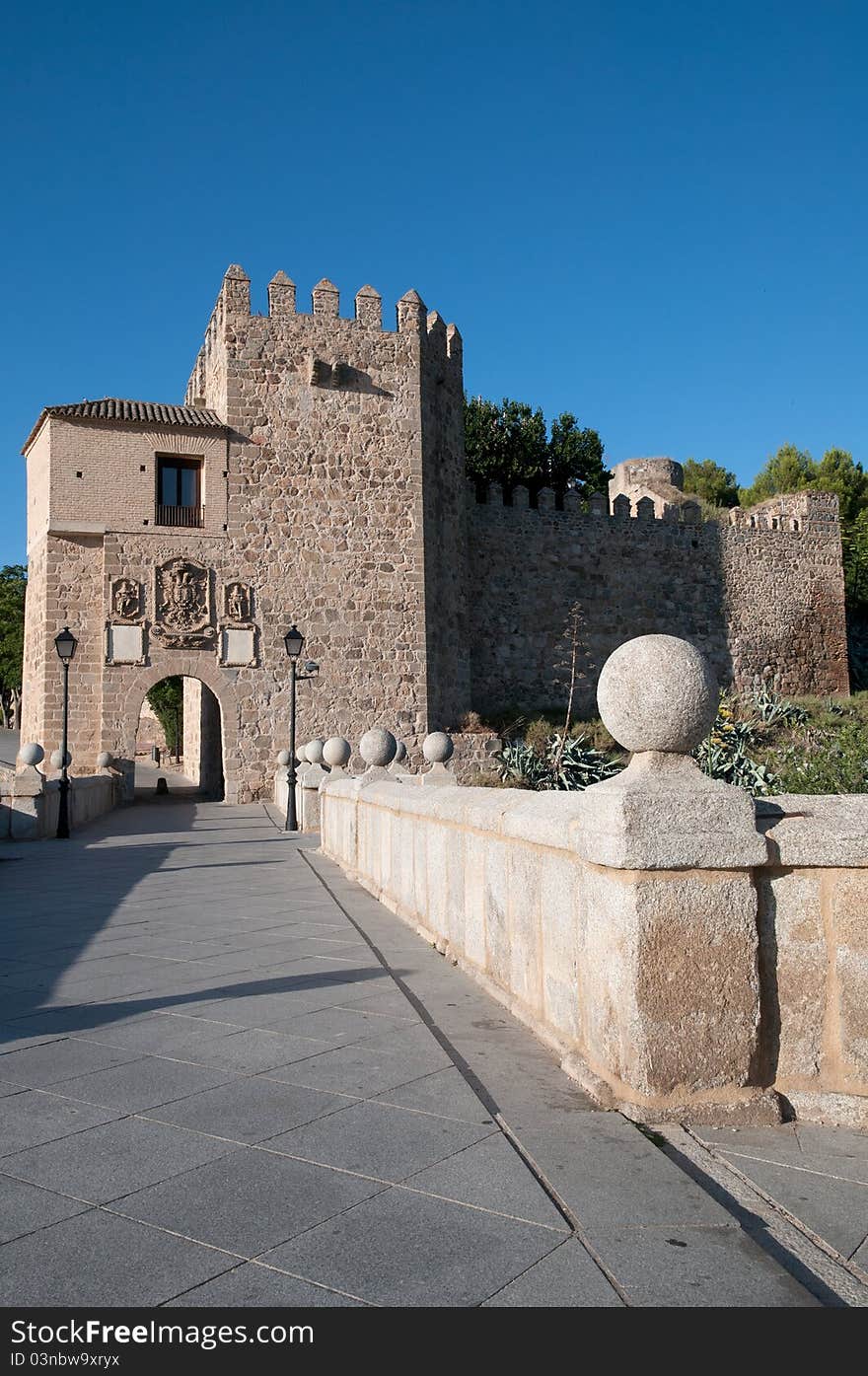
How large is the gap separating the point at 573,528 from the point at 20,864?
20557 mm

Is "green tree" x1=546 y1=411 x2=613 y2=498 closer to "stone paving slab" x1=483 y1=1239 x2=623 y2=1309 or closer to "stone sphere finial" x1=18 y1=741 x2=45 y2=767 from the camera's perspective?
"stone sphere finial" x1=18 y1=741 x2=45 y2=767

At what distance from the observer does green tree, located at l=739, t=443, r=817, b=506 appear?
48.6m

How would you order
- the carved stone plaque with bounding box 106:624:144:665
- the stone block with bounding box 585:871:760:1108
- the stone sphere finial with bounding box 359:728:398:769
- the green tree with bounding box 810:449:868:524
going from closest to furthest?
1. the stone block with bounding box 585:871:760:1108
2. the stone sphere finial with bounding box 359:728:398:769
3. the carved stone plaque with bounding box 106:624:144:665
4. the green tree with bounding box 810:449:868:524

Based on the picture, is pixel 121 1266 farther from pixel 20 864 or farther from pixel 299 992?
pixel 20 864

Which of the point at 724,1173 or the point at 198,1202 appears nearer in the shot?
the point at 198,1202

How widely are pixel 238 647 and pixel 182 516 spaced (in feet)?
9.53

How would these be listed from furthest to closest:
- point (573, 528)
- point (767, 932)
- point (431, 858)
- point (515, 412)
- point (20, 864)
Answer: point (515, 412), point (573, 528), point (20, 864), point (431, 858), point (767, 932)

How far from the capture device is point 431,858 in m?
6.04

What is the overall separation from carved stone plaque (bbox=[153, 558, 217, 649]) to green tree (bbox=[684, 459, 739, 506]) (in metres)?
37.1

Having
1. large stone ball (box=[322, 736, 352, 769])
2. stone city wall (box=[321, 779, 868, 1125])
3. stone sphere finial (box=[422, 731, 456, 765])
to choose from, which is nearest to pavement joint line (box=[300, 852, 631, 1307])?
stone city wall (box=[321, 779, 868, 1125])

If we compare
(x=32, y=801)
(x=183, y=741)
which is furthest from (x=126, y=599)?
(x=183, y=741)

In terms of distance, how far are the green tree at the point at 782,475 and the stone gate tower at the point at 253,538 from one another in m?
29.8

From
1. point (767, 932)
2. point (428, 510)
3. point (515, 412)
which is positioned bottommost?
point (767, 932)
